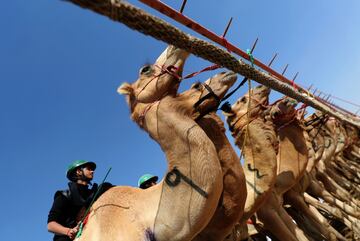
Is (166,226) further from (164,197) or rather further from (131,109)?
(131,109)

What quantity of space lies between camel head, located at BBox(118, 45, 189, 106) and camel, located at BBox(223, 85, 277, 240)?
1664 mm

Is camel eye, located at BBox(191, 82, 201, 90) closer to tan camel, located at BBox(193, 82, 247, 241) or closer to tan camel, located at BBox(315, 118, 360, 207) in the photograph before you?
tan camel, located at BBox(193, 82, 247, 241)

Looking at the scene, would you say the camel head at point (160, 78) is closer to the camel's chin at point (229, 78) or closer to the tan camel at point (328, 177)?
the camel's chin at point (229, 78)


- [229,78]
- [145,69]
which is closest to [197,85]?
[229,78]

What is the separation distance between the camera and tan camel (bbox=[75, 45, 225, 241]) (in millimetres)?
3742

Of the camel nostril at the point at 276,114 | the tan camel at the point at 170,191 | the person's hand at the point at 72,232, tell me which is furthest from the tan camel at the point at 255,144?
the person's hand at the point at 72,232

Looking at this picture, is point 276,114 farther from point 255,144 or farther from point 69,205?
point 69,205

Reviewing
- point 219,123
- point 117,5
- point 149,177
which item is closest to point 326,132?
point 149,177

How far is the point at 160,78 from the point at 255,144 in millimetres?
2754

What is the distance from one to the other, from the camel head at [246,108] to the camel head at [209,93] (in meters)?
2.34

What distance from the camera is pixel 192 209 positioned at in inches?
146

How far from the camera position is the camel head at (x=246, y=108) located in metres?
6.96

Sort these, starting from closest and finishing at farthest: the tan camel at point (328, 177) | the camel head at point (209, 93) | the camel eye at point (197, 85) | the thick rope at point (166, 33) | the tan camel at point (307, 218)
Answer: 1. the thick rope at point (166, 33)
2. the camel head at point (209, 93)
3. the camel eye at point (197, 85)
4. the tan camel at point (307, 218)
5. the tan camel at point (328, 177)

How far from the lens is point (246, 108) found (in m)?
7.09
